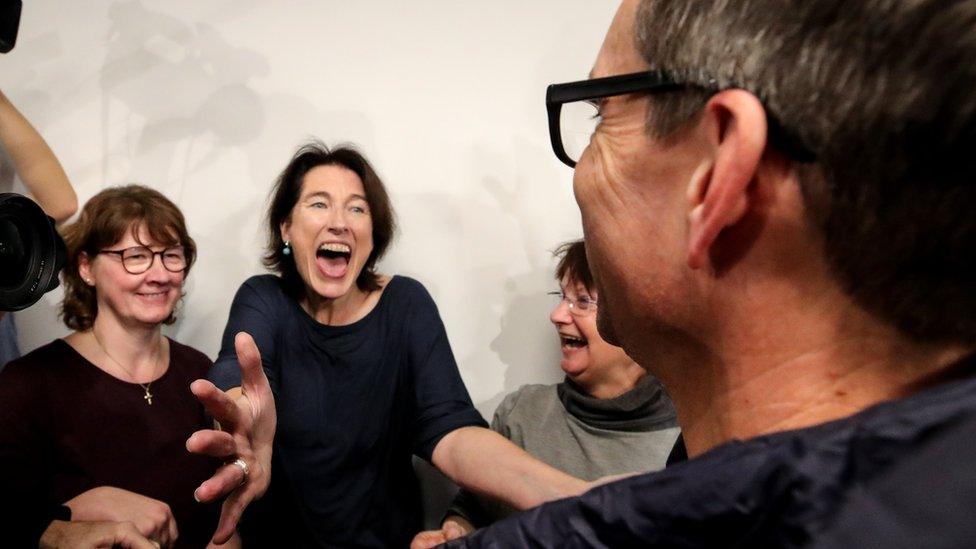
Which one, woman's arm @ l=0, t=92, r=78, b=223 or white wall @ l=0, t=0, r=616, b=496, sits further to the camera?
white wall @ l=0, t=0, r=616, b=496

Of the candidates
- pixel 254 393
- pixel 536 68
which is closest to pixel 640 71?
pixel 254 393

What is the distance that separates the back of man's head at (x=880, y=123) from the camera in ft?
1.36

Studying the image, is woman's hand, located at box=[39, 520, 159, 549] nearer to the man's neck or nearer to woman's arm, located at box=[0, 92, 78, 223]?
woman's arm, located at box=[0, 92, 78, 223]

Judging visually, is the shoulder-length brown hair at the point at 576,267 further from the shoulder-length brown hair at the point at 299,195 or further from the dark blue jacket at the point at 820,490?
the dark blue jacket at the point at 820,490

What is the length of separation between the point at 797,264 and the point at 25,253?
129 centimetres

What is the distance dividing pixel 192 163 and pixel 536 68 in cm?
104

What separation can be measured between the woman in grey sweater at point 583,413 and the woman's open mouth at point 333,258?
0.55 metres

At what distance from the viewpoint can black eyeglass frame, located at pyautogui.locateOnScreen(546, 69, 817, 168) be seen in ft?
1.53

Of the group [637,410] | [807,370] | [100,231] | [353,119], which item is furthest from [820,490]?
[353,119]

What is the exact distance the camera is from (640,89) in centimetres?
55

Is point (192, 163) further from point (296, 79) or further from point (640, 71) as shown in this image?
point (640, 71)

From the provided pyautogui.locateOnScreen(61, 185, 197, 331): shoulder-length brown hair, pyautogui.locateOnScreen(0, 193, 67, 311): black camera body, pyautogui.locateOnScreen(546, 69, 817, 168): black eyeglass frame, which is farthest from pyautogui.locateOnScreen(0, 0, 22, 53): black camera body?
pyautogui.locateOnScreen(546, 69, 817, 168): black eyeglass frame

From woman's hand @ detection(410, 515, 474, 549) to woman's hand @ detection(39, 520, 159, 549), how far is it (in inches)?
21.1

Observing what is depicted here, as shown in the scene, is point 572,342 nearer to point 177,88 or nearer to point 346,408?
point 346,408
